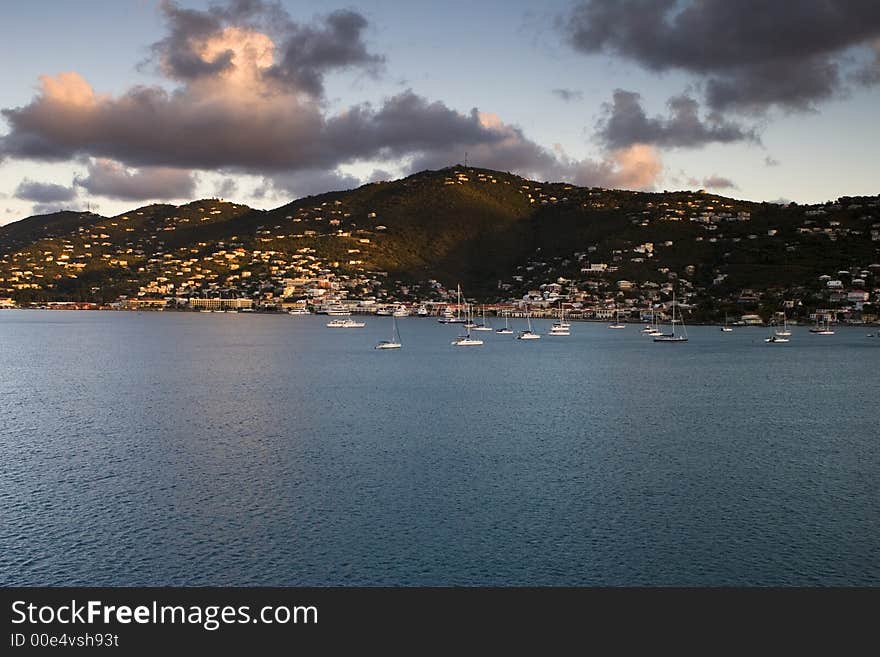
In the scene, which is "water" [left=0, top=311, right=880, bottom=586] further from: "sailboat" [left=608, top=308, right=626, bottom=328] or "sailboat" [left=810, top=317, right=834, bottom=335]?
"sailboat" [left=608, top=308, right=626, bottom=328]

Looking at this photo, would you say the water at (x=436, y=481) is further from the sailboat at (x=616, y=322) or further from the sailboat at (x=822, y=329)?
the sailboat at (x=616, y=322)

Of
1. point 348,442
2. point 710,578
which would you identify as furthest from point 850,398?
point 710,578

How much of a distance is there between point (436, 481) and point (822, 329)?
141155 millimetres

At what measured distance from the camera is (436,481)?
1125 inches

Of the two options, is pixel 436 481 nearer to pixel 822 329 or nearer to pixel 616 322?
pixel 822 329

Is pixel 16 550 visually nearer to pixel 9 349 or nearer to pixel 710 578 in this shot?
pixel 710 578

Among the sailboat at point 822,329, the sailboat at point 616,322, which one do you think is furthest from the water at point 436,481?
the sailboat at point 616,322

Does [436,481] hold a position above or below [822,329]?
above

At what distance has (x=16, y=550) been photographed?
20734mm

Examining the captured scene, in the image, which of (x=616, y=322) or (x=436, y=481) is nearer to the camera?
(x=436, y=481)

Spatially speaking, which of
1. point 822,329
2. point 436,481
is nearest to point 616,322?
point 822,329

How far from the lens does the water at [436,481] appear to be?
20.2 meters

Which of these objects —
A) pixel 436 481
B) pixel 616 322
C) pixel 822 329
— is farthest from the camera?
pixel 616 322
